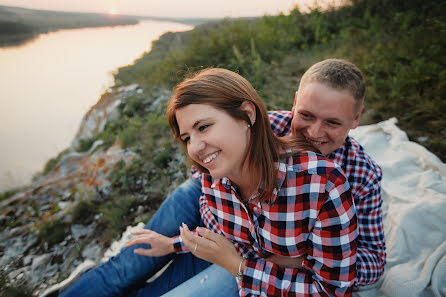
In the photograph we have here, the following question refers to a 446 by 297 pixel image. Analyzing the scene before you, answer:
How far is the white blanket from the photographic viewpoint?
1.54 meters

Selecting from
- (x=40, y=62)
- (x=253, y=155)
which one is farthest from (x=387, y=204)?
(x=40, y=62)

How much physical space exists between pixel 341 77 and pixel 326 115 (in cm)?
24

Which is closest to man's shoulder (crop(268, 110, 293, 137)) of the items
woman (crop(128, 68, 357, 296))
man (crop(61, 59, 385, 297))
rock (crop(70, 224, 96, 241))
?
man (crop(61, 59, 385, 297))

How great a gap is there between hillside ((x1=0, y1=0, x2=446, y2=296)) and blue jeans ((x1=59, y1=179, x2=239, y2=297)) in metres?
1.05

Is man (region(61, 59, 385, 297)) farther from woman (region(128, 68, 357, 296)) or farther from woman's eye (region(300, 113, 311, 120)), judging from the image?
woman (region(128, 68, 357, 296))

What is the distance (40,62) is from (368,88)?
19.2 metres

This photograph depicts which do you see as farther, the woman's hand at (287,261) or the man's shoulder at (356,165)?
the man's shoulder at (356,165)

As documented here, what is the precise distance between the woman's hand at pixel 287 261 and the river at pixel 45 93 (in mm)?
6860

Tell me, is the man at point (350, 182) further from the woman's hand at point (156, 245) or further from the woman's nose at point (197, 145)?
the woman's nose at point (197, 145)

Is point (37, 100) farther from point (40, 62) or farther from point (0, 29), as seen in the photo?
point (40, 62)

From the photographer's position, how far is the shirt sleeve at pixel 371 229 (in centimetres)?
135

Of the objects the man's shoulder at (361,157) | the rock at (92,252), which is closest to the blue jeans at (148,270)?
the man's shoulder at (361,157)

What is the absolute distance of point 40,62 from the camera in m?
15.7

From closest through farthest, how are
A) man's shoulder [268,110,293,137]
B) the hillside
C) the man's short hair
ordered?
1. the man's short hair
2. man's shoulder [268,110,293,137]
3. the hillside
